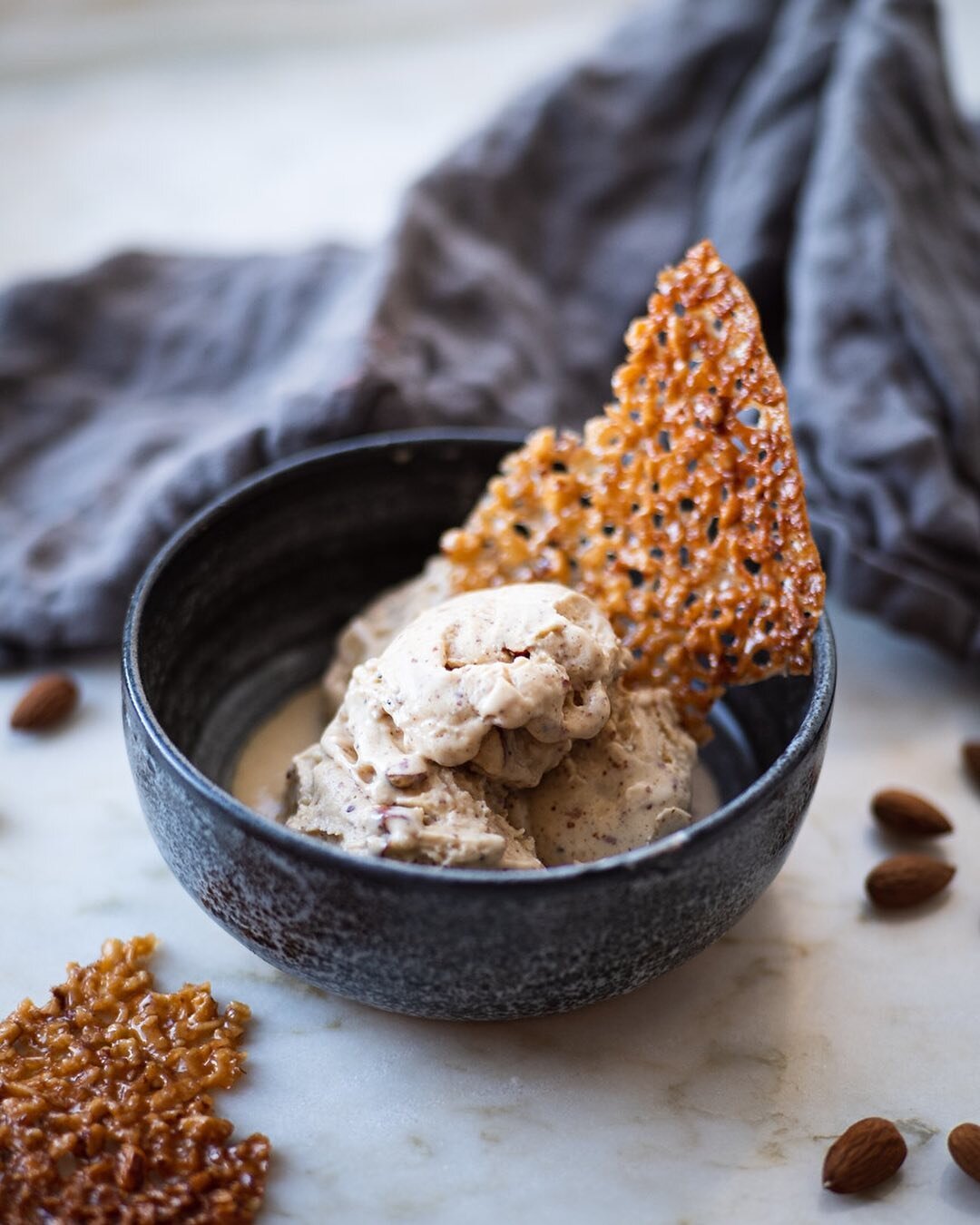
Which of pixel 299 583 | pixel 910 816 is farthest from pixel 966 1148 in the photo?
pixel 299 583

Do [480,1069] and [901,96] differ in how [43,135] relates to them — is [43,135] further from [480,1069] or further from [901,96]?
[480,1069]

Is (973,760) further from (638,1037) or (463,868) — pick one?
(463,868)

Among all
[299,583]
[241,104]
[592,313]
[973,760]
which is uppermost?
[241,104]

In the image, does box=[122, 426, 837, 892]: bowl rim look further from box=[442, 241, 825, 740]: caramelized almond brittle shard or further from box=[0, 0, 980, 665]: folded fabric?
box=[0, 0, 980, 665]: folded fabric

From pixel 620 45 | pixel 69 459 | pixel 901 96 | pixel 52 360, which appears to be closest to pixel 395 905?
pixel 69 459

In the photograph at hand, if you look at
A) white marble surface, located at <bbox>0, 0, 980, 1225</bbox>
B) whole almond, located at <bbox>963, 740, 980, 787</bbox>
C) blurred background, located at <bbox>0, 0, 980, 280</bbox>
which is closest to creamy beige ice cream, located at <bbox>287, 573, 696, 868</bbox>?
white marble surface, located at <bbox>0, 0, 980, 1225</bbox>
